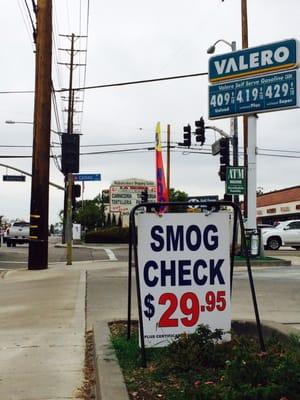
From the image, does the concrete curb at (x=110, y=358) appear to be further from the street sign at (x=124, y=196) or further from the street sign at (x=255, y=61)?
the street sign at (x=124, y=196)

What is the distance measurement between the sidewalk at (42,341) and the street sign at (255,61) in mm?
10498

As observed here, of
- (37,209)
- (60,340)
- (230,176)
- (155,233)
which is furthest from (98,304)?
(230,176)

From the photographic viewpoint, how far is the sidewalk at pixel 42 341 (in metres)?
5.18

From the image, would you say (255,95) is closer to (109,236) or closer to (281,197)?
(109,236)

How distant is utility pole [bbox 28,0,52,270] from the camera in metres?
17.4

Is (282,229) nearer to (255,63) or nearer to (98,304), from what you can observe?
(255,63)

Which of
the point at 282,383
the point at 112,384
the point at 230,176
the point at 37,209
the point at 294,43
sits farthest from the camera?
the point at 230,176

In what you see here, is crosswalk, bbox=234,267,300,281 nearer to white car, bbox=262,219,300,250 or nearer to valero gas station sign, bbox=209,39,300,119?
valero gas station sign, bbox=209,39,300,119

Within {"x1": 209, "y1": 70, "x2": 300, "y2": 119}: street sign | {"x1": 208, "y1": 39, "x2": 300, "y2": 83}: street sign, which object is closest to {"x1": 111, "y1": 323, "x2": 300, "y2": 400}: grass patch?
{"x1": 209, "y1": 70, "x2": 300, "y2": 119}: street sign

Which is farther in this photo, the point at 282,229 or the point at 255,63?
the point at 282,229

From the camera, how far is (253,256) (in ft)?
68.6

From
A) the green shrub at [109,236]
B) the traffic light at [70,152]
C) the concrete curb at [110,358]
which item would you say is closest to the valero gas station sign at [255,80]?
the traffic light at [70,152]

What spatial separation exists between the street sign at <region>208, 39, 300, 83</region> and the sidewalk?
1050 centimetres

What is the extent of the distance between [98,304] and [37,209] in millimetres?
8218
